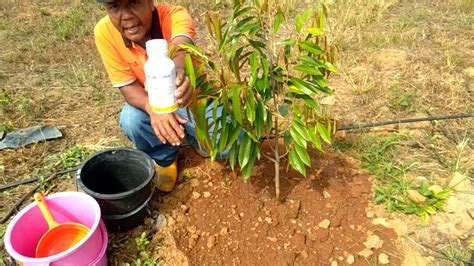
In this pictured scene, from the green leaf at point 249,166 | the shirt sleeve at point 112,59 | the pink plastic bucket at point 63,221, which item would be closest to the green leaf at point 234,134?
the green leaf at point 249,166

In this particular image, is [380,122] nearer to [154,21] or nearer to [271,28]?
[271,28]

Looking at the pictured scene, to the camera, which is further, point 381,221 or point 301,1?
point 301,1

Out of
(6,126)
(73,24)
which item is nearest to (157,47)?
(6,126)

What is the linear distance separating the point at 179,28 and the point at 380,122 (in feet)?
4.63

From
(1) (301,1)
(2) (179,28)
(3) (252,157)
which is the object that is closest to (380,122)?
(3) (252,157)

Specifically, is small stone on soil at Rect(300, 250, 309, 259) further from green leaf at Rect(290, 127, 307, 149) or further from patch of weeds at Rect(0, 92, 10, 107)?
patch of weeds at Rect(0, 92, 10, 107)

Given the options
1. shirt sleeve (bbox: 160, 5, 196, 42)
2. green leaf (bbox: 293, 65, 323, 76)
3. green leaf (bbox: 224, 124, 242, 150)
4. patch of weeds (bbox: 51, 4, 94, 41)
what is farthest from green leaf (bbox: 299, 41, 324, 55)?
patch of weeds (bbox: 51, 4, 94, 41)

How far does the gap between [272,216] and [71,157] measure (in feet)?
4.23

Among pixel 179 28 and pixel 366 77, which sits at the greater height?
pixel 179 28

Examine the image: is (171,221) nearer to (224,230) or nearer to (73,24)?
(224,230)

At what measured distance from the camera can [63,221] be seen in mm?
1698

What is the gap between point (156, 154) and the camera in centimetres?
218

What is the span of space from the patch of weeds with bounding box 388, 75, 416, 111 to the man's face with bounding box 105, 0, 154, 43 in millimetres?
1759

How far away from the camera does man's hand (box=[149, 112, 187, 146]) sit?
1.44 m
